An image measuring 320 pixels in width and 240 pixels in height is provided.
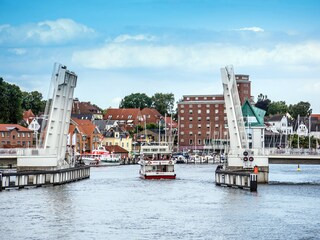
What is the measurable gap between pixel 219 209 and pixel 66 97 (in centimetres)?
2454

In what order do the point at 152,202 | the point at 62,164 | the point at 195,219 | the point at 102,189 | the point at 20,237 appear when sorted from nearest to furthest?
the point at 20,237 → the point at 195,219 → the point at 152,202 → the point at 102,189 → the point at 62,164

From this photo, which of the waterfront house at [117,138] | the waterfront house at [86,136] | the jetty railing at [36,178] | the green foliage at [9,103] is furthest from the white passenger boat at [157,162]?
the waterfront house at [117,138]

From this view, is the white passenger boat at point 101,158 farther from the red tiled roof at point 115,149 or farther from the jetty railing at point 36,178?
the jetty railing at point 36,178

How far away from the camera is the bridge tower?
234ft

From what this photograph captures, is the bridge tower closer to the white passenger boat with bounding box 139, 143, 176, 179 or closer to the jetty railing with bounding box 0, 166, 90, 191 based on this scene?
the white passenger boat with bounding box 139, 143, 176, 179

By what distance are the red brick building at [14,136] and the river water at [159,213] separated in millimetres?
63715

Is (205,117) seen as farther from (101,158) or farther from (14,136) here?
(14,136)

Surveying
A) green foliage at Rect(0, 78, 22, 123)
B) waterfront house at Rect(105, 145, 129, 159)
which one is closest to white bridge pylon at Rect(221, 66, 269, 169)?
green foliage at Rect(0, 78, 22, 123)

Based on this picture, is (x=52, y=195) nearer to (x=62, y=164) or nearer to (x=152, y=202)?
(x=152, y=202)

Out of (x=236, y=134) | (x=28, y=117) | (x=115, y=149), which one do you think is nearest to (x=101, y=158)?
(x=115, y=149)

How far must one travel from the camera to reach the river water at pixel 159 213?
41.6 meters

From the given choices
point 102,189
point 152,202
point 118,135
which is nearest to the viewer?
point 152,202

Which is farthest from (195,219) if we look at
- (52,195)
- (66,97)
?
(66,97)

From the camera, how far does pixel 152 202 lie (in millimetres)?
57188
